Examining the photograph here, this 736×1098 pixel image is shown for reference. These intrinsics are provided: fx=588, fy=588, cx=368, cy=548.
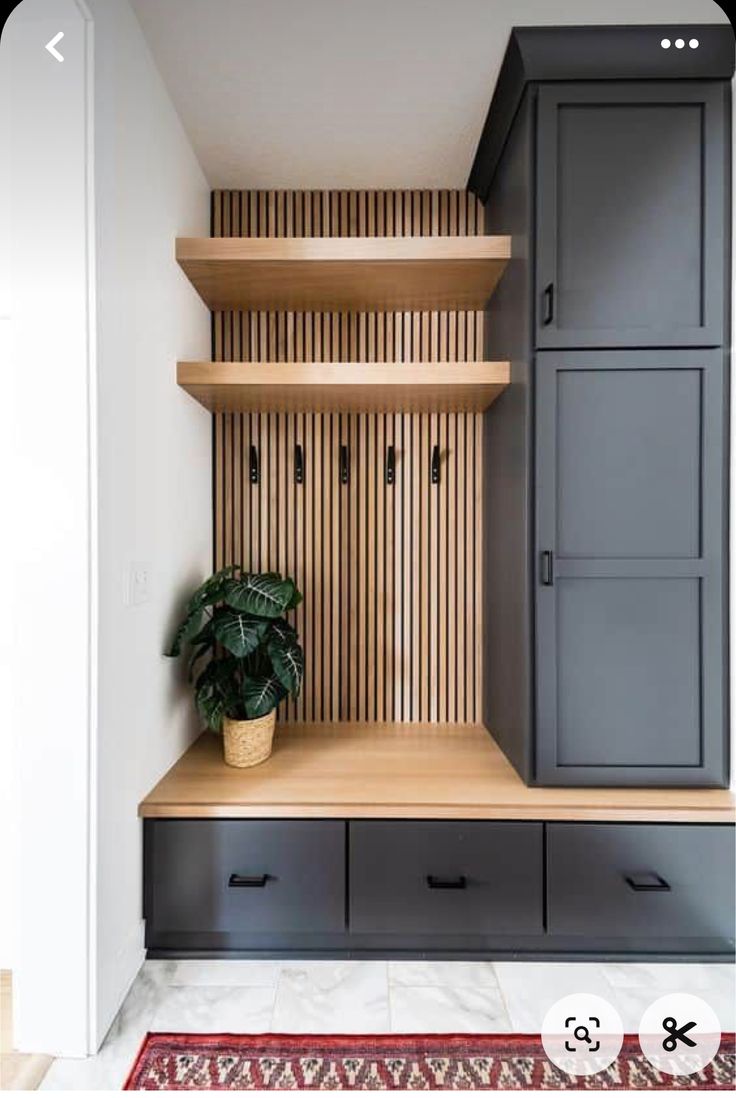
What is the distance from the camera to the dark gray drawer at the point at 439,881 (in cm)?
167

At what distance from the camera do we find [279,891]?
1690mm

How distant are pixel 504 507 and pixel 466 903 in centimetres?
123

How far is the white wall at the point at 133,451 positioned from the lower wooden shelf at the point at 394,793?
153mm

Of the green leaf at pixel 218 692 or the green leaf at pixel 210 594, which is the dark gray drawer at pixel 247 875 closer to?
the green leaf at pixel 218 692

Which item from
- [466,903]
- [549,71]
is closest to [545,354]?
[549,71]

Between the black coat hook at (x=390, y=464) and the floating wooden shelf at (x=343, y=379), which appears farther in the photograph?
the black coat hook at (x=390, y=464)

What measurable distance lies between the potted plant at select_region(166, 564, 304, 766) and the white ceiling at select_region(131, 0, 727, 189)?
1.52 meters

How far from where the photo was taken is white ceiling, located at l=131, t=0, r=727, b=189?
1.58 metres

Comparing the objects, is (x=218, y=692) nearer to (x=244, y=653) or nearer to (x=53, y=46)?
(x=244, y=653)

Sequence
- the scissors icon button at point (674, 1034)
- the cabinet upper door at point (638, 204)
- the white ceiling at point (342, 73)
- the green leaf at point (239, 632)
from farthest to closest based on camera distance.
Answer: the green leaf at point (239, 632) < the cabinet upper door at point (638, 204) < the white ceiling at point (342, 73) < the scissors icon button at point (674, 1034)

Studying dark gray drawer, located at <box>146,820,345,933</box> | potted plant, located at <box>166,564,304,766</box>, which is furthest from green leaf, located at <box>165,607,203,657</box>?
dark gray drawer, located at <box>146,820,345,933</box>

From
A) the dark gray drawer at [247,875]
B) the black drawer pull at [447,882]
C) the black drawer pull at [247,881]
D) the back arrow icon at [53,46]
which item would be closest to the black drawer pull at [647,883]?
the black drawer pull at [447,882]

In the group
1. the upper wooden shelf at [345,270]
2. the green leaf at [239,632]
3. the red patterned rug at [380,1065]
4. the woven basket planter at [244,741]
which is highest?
the upper wooden shelf at [345,270]

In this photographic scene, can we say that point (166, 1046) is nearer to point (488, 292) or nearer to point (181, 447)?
point (181, 447)
